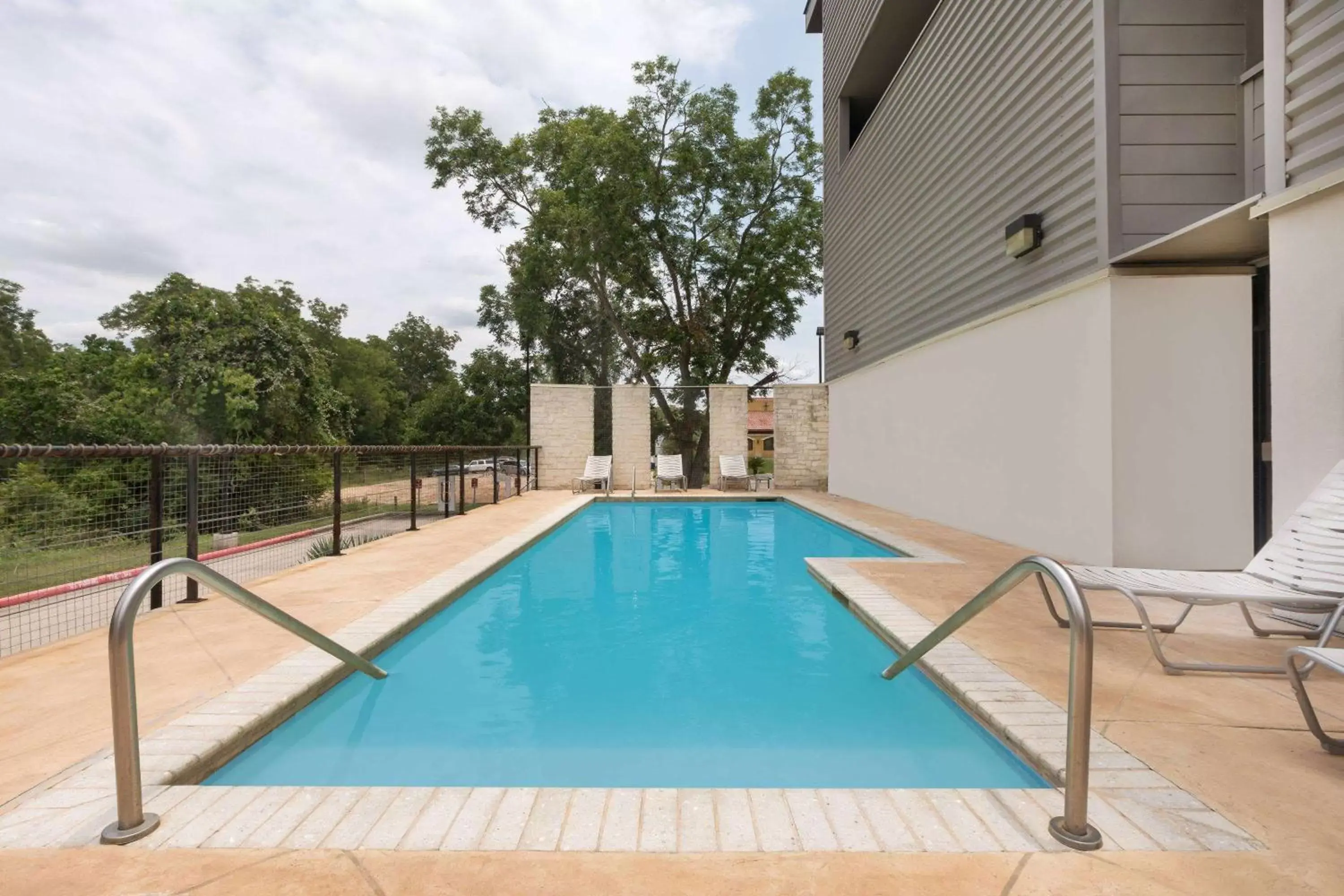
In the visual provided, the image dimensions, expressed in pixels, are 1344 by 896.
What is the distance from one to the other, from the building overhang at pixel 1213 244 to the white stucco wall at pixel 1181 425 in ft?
0.40

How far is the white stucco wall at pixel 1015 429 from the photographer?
470cm

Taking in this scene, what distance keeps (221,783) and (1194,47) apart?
22.4 feet

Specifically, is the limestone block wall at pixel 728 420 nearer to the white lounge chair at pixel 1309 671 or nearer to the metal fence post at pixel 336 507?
the metal fence post at pixel 336 507

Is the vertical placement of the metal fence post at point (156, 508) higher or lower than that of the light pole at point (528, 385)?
A: lower

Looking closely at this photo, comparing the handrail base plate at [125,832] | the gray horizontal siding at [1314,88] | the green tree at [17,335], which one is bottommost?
the handrail base plate at [125,832]

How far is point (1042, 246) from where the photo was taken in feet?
17.5

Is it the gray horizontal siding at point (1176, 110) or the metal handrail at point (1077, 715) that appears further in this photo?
the gray horizontal siding at point (1176, 110)

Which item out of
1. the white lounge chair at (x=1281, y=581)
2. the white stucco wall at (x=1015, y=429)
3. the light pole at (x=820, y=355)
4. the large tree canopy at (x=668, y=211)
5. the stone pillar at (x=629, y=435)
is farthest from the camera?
the large tree canopy at (x=668, y=211)

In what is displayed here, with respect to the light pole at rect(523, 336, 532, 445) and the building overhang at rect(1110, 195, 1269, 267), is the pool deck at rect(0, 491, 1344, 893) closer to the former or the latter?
the building overhang at rect(1110, 195, 1269, 267)

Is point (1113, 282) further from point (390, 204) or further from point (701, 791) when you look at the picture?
point (390, 204)

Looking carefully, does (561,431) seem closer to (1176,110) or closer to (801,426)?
(801,426)

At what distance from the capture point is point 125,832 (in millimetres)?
1550

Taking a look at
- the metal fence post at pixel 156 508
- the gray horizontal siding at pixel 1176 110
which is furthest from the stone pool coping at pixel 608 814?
the gray horizontal siding at pixel 1176 110

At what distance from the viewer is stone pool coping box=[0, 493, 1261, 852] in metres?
1.54
